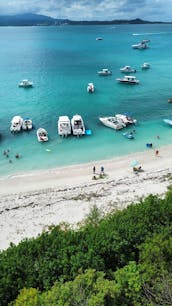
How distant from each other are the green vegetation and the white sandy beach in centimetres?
623

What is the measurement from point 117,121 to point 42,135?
11.1 meters

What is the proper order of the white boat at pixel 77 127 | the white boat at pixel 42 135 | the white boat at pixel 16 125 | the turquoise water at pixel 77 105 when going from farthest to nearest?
the white boat at pixel 16 125
the white boat at pixel 77 127
the white boat at pixel 42 135
the turquoise water at pixel 77 105

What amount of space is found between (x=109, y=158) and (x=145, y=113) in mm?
16387

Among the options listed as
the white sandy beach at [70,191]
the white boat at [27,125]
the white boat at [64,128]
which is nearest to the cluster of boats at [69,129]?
the white boat at [64,128]

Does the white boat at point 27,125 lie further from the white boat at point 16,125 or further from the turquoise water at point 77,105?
the turquoise water at point 77,105

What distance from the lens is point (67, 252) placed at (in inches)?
679

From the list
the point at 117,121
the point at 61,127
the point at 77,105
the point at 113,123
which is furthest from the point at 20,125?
the point at 117,121

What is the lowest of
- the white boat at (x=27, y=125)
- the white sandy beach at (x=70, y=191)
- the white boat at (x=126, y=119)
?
the white sandy beach at (x=70, y=191)

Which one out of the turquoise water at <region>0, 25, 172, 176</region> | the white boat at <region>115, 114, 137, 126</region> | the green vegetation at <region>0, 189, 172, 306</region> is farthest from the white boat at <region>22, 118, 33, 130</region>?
the green vegetation at <region>0, 189, 172, 306</region>

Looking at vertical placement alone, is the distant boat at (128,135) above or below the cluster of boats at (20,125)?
below

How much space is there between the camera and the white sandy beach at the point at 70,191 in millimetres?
25422

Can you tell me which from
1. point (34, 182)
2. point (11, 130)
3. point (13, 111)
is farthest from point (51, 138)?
point (13, 111)

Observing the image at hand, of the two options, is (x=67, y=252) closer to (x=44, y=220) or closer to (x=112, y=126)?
(x=44, y=220)

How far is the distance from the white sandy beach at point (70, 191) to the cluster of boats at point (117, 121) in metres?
7.06
